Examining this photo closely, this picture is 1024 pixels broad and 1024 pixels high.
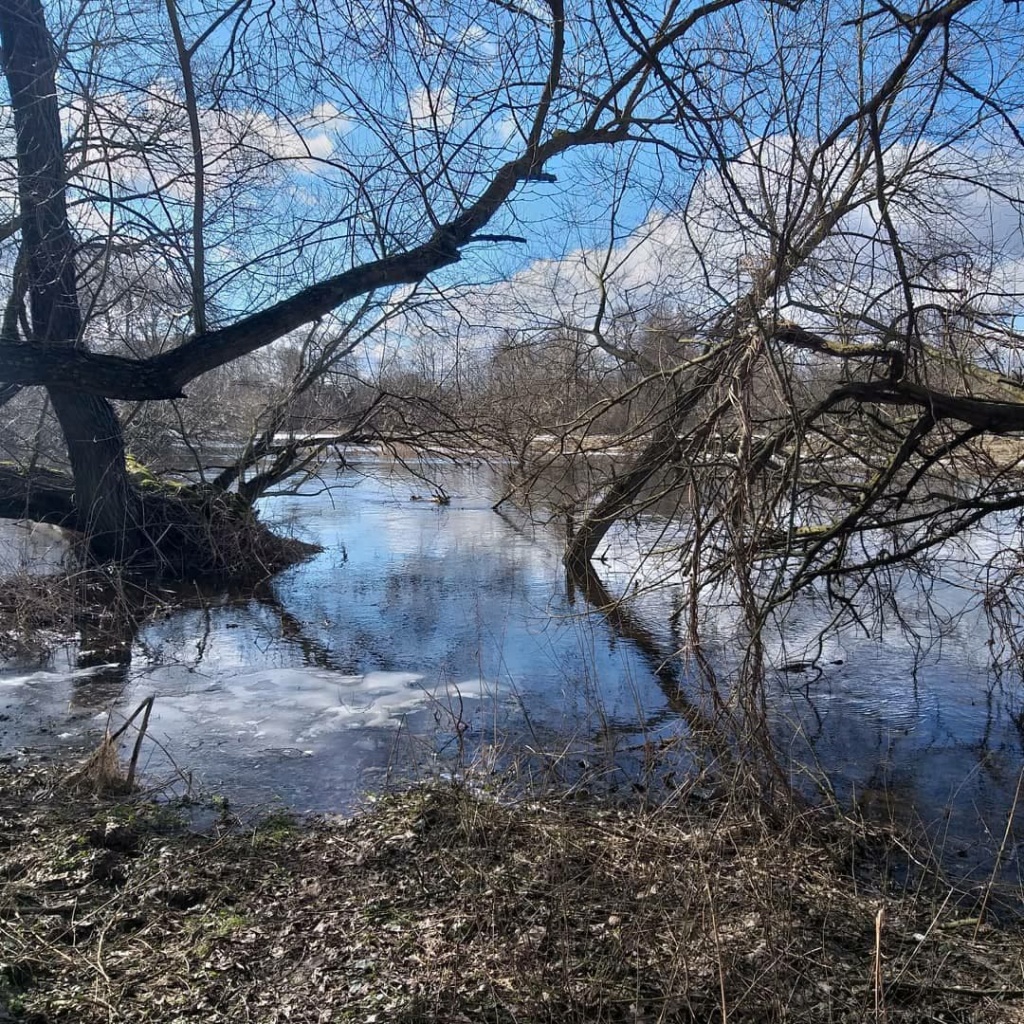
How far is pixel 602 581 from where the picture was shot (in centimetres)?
1260

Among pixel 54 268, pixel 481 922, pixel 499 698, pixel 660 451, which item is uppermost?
pixel 54 268

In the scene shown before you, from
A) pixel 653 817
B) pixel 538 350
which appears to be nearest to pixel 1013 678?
pixel 653 817

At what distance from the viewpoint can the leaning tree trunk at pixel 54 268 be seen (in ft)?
23.0

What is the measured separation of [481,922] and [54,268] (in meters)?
7.64

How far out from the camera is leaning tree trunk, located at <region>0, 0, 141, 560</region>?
23.0 ft

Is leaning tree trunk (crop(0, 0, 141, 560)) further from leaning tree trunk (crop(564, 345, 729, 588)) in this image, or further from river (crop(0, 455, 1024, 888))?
leaning tree trunk (crop(564, 345, 729, 588))

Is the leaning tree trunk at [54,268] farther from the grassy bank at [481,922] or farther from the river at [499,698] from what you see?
the grassy bank at [481,922]

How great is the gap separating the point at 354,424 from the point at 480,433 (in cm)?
263

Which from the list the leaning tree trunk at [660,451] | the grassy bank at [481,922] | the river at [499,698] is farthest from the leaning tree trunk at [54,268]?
the grassy bank at [481,922]

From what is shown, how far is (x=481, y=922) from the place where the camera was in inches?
149

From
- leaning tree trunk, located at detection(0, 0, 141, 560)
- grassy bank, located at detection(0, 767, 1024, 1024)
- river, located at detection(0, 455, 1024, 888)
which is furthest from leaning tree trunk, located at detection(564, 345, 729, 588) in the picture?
leaning tree trunk, located at detection(0, 0, 141, 560)

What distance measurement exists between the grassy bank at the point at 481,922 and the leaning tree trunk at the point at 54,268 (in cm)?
497

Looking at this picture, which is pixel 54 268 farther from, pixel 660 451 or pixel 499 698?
pixel 660 451

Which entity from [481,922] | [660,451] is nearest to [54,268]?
[660,451]
